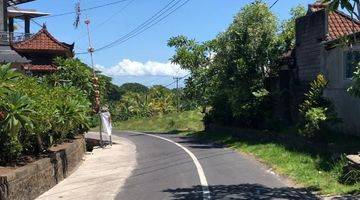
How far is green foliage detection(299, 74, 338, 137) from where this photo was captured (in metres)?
19.4

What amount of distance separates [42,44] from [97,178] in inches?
1014

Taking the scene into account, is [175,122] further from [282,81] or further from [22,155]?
[22,155]

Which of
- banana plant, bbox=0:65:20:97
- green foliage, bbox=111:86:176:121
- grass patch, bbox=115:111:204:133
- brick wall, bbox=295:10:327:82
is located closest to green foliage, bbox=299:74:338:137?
brick wall, bbox=295:10:327:82

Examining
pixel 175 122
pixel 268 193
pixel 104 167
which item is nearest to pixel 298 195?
pixel 268 193

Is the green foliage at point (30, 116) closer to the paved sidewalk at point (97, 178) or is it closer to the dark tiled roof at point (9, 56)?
the paved sidewalk at point (97, 178)

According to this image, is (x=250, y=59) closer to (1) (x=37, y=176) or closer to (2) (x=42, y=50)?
(2) (x=42, y=50)

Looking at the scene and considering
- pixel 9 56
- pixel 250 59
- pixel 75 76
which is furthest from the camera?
pixel 9 56

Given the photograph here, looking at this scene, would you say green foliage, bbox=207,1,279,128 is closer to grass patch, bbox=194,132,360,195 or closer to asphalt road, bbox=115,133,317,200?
grass patch, bbox=194,132,360,195

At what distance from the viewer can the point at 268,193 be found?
12.9 m

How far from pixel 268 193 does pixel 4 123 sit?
577 centimetres

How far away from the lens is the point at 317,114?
19.4m

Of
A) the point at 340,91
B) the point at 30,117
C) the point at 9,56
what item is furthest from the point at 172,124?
the point at 30,117

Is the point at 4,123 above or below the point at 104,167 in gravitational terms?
above

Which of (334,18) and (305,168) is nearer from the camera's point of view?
(305,168)
